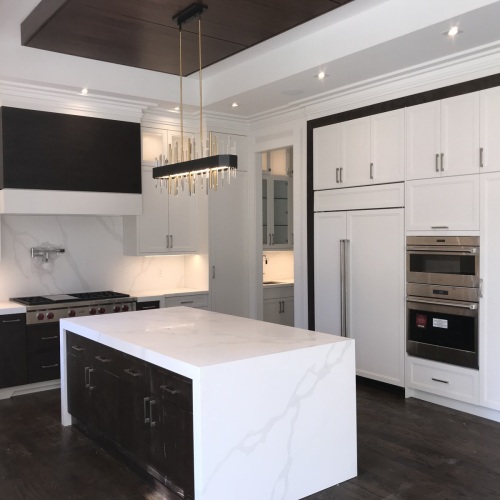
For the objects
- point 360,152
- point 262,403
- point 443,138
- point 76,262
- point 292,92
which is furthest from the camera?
point 76,262

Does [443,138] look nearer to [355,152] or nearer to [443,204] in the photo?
[443,204]

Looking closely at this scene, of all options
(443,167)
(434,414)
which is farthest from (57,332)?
(443,167)

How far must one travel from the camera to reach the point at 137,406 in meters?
3.18

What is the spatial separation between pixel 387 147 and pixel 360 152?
31cm

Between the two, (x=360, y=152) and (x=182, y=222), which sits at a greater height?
(x=360, y=152)

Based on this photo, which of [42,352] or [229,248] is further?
[229,248]

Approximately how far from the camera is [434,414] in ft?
14.5

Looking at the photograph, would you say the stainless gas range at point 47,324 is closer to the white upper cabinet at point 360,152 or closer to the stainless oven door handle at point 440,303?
the white upper cabinet at point 360,152

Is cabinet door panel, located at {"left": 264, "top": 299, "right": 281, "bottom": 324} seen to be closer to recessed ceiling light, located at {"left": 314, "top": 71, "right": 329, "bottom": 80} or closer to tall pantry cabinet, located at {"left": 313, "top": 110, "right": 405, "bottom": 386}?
tall pantry cabinet, located at {"left": 313, "top": 110, "right": 405, "bottom": 386}

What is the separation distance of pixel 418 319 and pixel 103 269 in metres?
3.30

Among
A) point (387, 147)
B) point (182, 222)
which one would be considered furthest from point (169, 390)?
point (182, 222)

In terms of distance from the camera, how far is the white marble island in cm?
262

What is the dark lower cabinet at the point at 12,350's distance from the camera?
486 cm

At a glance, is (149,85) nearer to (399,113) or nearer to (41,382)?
Answer: (399,113)
